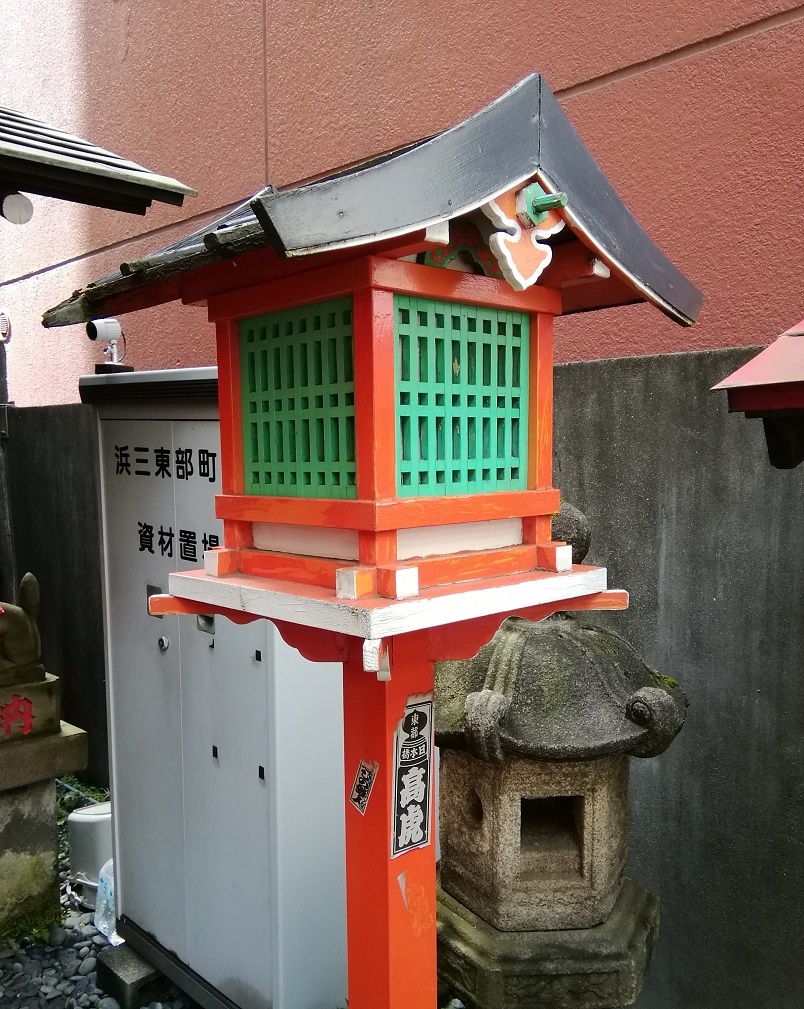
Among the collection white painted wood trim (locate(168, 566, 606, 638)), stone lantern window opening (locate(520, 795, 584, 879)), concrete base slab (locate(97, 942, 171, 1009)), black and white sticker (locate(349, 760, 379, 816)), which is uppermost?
white painted wood trim (locate(168, 566, 606, 638))

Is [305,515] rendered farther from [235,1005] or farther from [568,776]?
[235,1005]

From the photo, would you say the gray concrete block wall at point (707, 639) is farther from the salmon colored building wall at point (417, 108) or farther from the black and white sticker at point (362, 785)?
the black and white sticker at point (362, 785)

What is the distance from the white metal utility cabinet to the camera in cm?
286

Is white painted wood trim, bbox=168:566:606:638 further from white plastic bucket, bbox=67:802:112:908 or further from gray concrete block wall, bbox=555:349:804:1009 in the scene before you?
white plastic bucket, bbox=67:802:112:908

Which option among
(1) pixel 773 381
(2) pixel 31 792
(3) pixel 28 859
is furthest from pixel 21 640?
(1) pixel 773 381

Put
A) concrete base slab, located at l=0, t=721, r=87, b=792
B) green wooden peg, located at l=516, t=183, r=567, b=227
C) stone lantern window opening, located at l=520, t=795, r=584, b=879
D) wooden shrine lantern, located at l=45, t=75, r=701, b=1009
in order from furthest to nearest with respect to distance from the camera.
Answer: concrete base slab, located at l=0, t=721, r=87, b=792 < stone lantern window opening, located at l=520, t=795, r=584, b=879 < green wooden peg, located at l=516, t=183, r=567, b=227 < wooden shrine lantern, located at l=45, t=75, r=701, b=1009

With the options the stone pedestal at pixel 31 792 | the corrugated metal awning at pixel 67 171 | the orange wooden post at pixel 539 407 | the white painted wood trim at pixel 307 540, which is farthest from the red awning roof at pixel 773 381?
the stone pedestal at pixel 31 792

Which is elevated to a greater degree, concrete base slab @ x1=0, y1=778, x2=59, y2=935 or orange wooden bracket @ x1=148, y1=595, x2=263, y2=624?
orange wooden bracket @ x1=148, y1=595, x2=263, y2=624

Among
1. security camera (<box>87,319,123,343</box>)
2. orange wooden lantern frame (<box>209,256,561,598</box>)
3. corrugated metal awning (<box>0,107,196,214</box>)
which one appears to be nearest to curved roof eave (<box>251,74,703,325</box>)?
orange wooden lantern frame (<box>209,256,561,598</box>)

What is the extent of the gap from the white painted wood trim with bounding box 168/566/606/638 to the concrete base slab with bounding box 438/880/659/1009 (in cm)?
123

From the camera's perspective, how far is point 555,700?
2.21 m

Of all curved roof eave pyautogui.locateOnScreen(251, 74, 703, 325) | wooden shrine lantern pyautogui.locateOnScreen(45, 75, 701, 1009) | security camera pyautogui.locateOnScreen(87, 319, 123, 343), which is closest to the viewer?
curved roof eave pyautogui.locateOnScreen(251, 74, 703, 325)

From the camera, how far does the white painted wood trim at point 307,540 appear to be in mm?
1520

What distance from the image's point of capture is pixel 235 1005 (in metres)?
3.06
